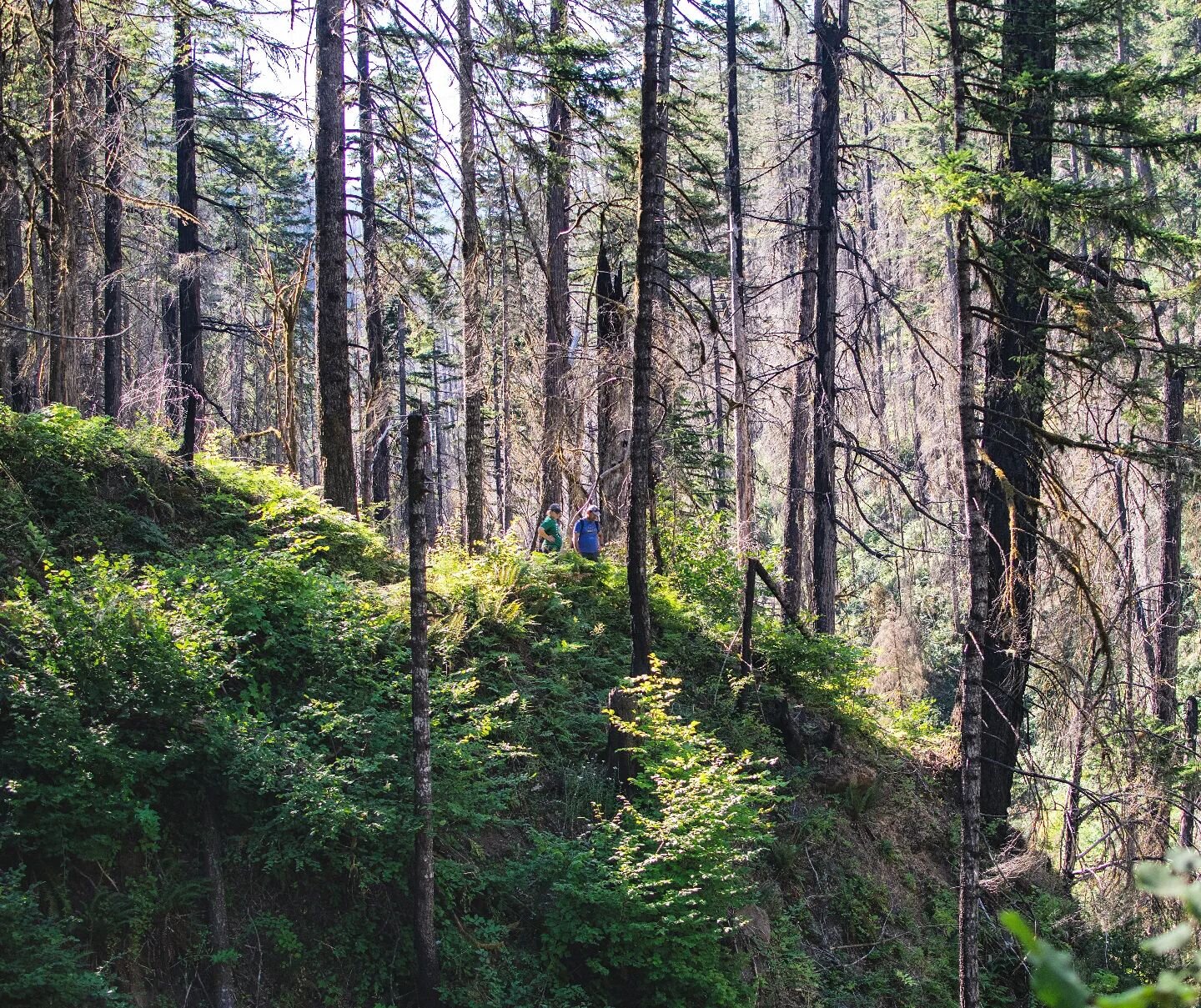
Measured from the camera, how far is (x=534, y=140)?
451 inches

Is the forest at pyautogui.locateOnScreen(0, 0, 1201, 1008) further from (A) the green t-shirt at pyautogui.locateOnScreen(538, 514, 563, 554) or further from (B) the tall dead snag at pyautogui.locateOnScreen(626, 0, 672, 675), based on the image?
(A) the green t-shirt at pyautogui.locateOnScreen(538, 514, 563, 554)

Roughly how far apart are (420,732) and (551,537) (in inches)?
231

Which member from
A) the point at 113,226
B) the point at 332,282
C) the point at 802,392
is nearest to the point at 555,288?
the point at 802,392

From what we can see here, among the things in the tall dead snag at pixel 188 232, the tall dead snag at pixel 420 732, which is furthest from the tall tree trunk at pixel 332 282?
the tall dead snag at pixel 420 732

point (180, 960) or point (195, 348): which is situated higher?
point (195, 348)

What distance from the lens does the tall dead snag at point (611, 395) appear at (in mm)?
11492

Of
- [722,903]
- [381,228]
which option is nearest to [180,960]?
[722,903]

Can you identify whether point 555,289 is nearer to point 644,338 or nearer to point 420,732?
point 644,338

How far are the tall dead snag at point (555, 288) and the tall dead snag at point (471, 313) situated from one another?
96cm

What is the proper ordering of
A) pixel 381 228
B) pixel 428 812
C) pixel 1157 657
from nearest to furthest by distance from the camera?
pixel 428 812 < pixel 1157 657 < pixel 381 228

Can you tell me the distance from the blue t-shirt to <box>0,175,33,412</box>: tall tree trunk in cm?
649

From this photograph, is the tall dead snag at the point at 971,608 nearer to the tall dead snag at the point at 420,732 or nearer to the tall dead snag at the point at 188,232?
the tall dead snag at the point at 420,732

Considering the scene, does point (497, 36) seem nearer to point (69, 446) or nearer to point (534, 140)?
point (534, 140)

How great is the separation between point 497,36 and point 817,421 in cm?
688
